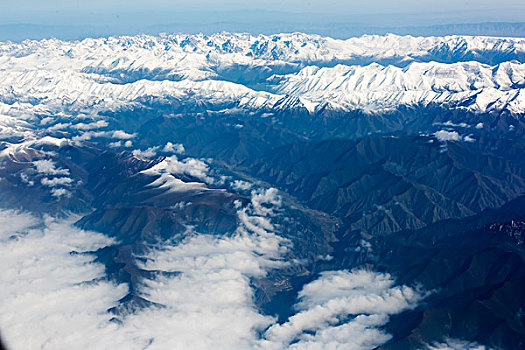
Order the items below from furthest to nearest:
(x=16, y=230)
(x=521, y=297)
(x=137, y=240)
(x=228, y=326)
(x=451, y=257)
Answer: (x=16, y=230) → (x=137, y=240) → (x=451, y=257) → (x=228, y=326) → (x=521, y=297)

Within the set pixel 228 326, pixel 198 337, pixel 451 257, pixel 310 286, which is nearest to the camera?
pixel 198 337

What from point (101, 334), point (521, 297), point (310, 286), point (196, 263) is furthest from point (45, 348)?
point (521, 297)

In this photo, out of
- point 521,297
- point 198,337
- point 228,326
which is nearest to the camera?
point 521,297

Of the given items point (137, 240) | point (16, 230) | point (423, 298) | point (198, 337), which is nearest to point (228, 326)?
point (198, 337)

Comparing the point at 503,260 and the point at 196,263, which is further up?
the point at 503,260

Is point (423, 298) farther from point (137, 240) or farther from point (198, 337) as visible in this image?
point (137, 240)

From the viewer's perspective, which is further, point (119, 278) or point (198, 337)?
point (119, 278)

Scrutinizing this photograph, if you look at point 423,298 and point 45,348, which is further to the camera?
point 423,298

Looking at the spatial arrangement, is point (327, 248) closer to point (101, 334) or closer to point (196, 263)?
point (196, 263)

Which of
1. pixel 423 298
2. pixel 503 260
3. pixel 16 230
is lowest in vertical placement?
pixel 16 230
